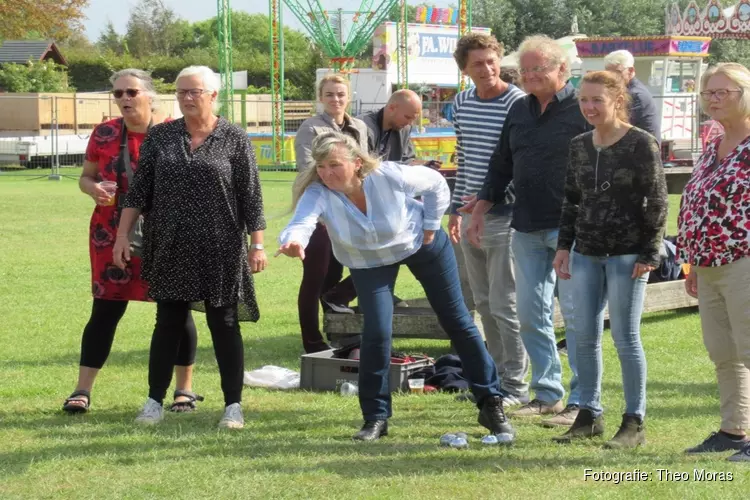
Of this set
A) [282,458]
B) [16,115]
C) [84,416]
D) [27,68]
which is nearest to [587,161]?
[282,458]

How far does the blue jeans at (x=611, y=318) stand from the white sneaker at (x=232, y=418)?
1855 mm

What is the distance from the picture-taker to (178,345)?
6.40m

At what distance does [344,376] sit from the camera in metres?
7.24

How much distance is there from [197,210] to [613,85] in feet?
7.45

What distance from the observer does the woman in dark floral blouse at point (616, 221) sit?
535 cm

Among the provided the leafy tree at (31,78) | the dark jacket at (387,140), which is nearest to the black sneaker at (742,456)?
the dark jacket at (387,140)

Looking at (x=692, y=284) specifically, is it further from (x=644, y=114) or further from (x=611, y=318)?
(x=644, y=114)

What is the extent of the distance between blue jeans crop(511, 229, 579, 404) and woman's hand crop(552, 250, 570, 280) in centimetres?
29

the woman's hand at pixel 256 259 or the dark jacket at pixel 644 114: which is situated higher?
the dark jacket at pixel 644 114

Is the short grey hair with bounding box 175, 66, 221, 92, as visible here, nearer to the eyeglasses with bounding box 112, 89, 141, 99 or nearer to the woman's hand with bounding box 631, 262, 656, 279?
the eyeglasses with bounding box 112, 89, 141, 99

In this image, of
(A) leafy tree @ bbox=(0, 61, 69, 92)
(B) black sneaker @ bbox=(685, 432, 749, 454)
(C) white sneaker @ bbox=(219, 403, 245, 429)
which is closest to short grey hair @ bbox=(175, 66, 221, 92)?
(C) white sneaker @ bbox=(219, 403, 245, 429)

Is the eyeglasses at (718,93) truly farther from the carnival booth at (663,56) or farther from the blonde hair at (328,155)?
the carnival booth at (663,56)

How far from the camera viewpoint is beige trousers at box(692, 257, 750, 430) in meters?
5.09

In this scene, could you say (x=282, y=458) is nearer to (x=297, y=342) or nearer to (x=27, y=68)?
(x=297, y=342)
